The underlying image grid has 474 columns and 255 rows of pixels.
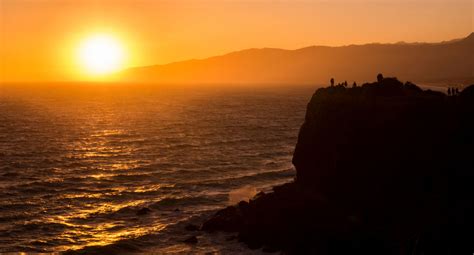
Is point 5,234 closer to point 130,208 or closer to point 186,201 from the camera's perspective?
point 130,208

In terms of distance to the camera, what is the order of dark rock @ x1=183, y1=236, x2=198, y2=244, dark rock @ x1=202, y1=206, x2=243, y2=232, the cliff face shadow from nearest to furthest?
the cliff face shadow < dark rock @ x1=183, y1=236, x2=198, y2=244 < dark rock @ x1=202, y1=206, x2=243, y2=232

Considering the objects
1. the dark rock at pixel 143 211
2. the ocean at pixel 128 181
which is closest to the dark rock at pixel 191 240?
the ocean at pixel 128 181

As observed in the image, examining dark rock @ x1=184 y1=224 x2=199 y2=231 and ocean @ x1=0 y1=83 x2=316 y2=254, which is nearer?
ocean @ x1=0 y1=83 x2=316 y2=254

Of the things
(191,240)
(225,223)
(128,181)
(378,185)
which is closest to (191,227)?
(225,223)

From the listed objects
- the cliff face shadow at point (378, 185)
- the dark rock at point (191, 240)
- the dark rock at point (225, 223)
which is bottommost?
the dark rock at point (191, 240)

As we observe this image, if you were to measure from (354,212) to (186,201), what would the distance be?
70.4ft

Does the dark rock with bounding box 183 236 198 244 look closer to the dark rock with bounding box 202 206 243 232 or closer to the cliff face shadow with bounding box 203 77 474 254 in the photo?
the dark rock with bounding box 202 206 243 232

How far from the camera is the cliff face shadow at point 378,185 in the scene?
36.5 metres

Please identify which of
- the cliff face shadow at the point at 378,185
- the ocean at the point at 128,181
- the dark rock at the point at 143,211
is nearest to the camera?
the cliff face shadow at the point at 378,185

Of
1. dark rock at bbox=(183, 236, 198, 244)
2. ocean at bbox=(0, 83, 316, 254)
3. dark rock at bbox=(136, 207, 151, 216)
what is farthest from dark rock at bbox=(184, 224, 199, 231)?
dark rock at bbox=(136, 207, 151, 216)

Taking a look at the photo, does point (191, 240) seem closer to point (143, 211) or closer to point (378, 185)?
point (143, 211)

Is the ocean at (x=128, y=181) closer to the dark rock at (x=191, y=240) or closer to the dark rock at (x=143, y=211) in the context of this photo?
the dark rock at (x=143, y=211)

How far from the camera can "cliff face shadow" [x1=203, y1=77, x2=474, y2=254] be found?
120 feet

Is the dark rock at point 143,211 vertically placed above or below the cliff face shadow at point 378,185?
below
